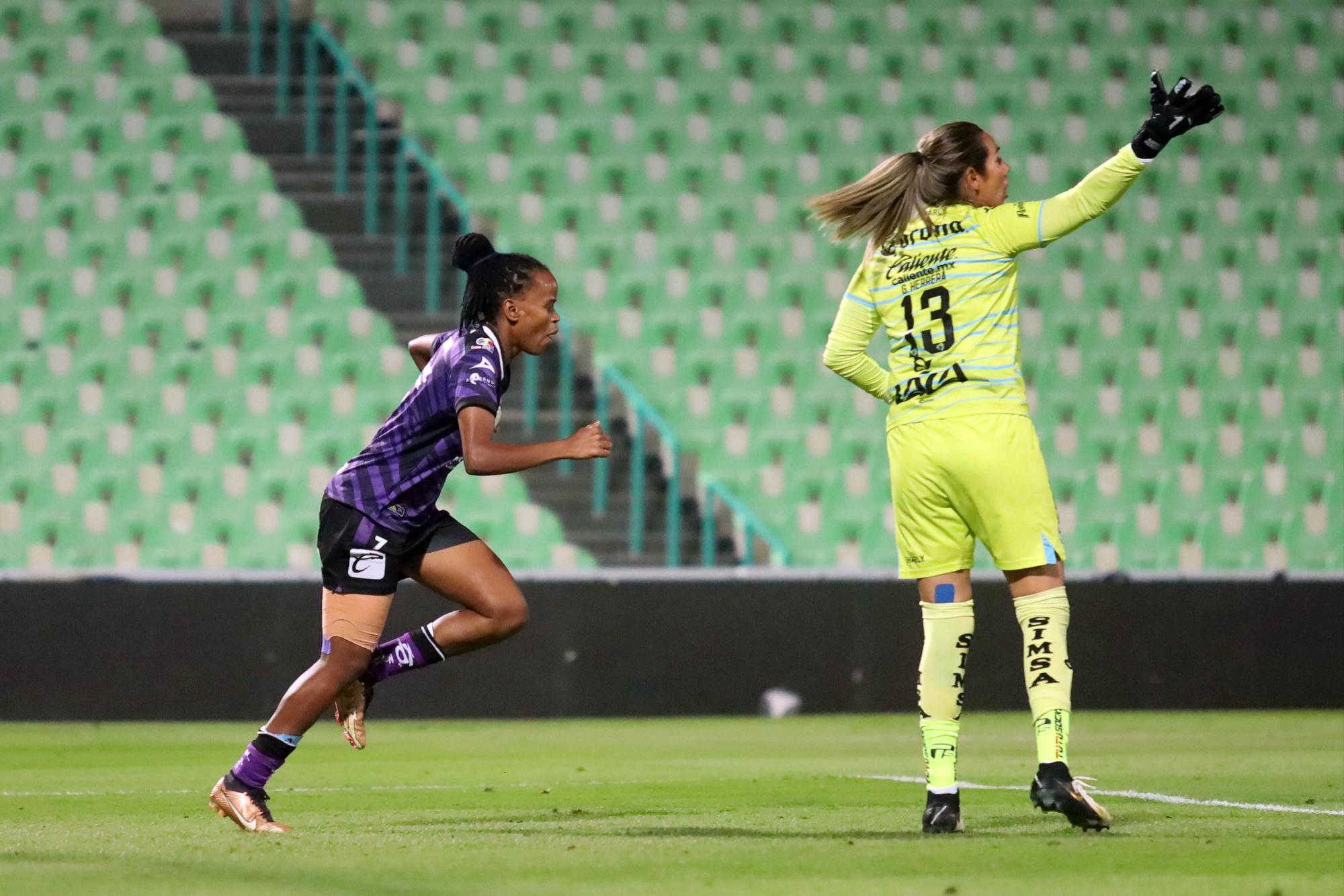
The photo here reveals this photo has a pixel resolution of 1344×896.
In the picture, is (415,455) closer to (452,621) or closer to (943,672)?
(452,621)

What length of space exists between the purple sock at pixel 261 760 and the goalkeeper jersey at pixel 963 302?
73.2 inches

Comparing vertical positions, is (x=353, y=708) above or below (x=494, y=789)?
above

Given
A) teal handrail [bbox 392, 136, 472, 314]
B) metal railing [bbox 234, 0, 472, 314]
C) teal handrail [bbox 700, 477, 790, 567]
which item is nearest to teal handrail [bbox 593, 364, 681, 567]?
teal handrail [bbox 700, 477, 790, 567]

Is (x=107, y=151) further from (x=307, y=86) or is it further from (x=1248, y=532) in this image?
(x=1248, y=532)

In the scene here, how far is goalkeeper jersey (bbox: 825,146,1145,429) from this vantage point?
508cm

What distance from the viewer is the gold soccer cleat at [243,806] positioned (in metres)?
5.06

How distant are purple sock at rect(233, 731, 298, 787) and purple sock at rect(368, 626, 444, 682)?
427 millimetres

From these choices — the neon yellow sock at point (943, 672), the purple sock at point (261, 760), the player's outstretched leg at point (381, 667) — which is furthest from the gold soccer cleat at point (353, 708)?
the neon yellow sock at point (943, 672)

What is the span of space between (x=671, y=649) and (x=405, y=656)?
605 cm

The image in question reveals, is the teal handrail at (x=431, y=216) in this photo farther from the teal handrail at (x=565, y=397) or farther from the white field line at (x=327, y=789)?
the white field line at (x=327, y=789)

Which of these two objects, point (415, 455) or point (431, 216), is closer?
point (415, 455)

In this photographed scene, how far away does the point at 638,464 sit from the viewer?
12.5 m

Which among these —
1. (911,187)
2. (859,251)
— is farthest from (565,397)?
(911,187)

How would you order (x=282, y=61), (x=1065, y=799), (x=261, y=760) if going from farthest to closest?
(x=282, y=61)
(x=261, y=760)
(x=1065, y=799)
